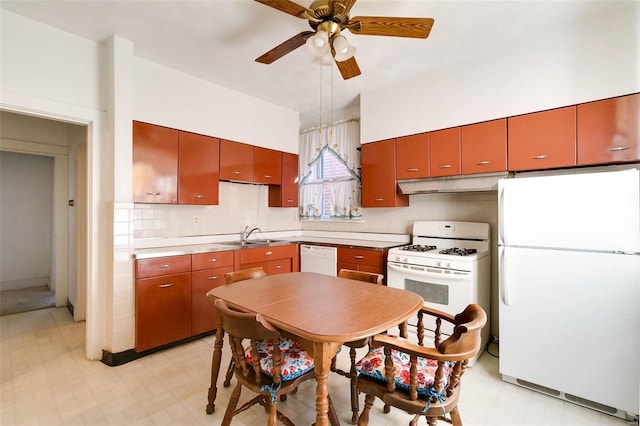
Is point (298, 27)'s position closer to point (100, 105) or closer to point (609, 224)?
point (100, 105)

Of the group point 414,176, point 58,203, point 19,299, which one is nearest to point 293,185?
point 414,176

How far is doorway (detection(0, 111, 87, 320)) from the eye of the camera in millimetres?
3621

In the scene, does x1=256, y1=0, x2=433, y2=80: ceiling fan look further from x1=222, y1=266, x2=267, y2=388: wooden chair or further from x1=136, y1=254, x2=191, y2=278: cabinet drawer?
x1=136, y1=254, x2=191, y2=278: cabinet drawer

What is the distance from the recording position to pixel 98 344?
2.62 metres

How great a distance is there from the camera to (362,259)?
3295 mm

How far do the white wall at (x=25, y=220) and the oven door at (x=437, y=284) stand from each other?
5.87 m

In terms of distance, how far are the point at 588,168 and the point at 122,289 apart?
3.95m

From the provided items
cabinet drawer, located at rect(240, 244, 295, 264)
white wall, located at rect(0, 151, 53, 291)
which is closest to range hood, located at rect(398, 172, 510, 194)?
cabinet drawer, located at rect(240, 244, 295, 264)

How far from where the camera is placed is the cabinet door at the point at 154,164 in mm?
2730

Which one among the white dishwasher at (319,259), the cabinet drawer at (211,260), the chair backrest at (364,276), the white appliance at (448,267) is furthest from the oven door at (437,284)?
the cabinet drawer at (211,260)

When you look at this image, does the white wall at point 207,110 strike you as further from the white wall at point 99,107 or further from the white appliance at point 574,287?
the white appliance at point 574,287

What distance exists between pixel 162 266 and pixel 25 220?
14.0 feet

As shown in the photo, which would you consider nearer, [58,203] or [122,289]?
[122,289]

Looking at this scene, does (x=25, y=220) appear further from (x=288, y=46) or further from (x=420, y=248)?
(x=420, y=248)
